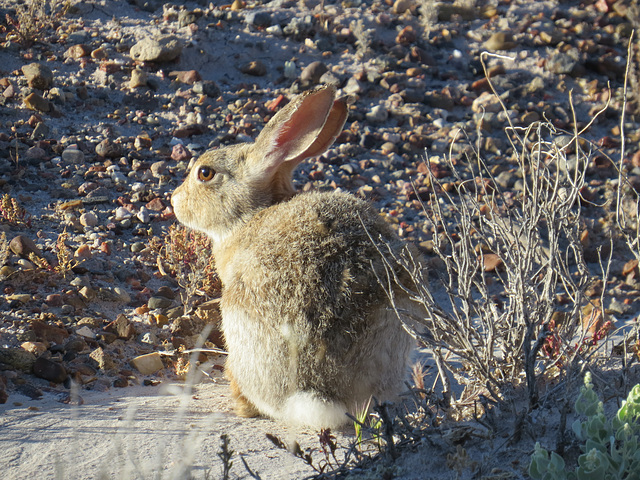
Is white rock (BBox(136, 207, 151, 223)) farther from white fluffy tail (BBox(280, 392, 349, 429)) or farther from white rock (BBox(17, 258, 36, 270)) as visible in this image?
white fluffy tail (BBox(280, 392, 349, 429))

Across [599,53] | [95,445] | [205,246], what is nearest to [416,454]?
[95,445]

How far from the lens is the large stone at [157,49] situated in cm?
785

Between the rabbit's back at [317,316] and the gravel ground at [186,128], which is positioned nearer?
the rabbit's back at [317,316]

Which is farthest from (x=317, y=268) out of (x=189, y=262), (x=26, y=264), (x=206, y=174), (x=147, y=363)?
(x=26, y=264)

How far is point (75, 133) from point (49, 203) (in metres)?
1.17

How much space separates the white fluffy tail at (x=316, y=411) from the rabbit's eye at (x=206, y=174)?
206 cm

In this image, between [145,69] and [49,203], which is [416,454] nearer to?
[49,203]

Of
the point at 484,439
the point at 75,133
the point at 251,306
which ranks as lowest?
the point at 484,439

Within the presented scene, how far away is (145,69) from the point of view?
26.0ft

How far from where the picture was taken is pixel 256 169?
4.97 m

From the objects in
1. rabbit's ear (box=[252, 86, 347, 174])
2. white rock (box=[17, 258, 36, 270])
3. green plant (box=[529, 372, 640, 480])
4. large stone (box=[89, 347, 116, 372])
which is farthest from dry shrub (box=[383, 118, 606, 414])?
white rock (box=[17, 258, 36, 270])

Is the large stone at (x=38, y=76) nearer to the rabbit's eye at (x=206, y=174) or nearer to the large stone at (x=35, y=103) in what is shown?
the large stone at (x=35, y=103)

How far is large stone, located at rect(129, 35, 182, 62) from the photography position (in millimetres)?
7848

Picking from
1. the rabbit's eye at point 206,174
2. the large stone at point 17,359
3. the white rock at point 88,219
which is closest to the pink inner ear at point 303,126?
the rabbit's eye at point 206,174
